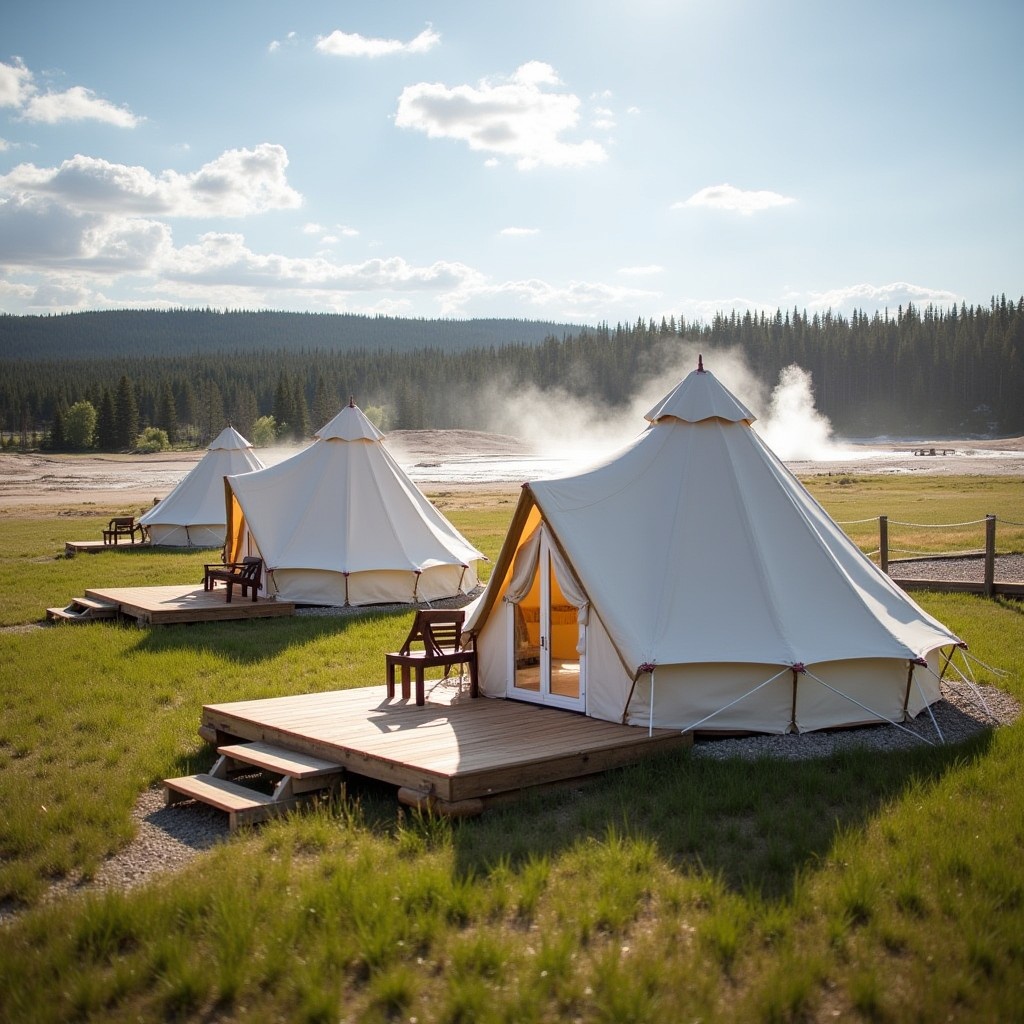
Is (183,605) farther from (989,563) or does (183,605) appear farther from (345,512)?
(989,563)

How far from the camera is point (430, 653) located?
1039 centimetres

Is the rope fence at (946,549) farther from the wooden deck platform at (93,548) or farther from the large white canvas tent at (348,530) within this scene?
the wooden deck platform at (93,548)

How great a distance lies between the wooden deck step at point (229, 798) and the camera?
755 centimetres

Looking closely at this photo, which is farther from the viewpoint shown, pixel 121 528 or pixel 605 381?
pixel 605 381

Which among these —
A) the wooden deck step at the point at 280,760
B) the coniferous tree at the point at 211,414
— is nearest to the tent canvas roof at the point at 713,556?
the wooden deck step at the point at 280,760

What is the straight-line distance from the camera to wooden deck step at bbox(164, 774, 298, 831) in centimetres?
755

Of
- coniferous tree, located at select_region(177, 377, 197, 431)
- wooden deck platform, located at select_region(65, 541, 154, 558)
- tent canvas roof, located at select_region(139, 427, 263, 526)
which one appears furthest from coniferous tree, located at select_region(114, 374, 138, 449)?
wooden deck platform, located at select_region(65, 541, 154, 558)

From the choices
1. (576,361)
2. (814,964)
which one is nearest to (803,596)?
(814,964)

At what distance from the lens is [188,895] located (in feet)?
19.5

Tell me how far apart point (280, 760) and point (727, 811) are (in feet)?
11.7

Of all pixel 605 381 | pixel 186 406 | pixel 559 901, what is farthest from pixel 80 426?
pixel 559 901

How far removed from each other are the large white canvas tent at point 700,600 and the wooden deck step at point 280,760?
8.33 ft

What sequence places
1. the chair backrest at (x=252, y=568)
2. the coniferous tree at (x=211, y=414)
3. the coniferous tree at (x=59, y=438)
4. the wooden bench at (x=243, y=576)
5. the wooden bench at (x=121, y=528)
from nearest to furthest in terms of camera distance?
the wooden bench at (x=243, y=576) < the chair backrest at (x=252, y=568) < the wooden bench at (x=121, y=528) < the coniferous tree at (x=59, y=438) < the coniferous tree at (x=211, y=414)

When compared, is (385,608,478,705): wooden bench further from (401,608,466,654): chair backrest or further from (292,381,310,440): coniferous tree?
(292,381,310,440): coniferous tree
